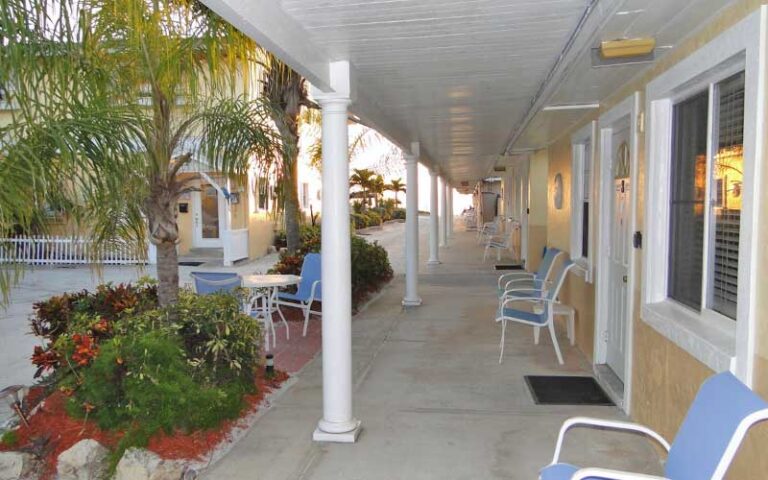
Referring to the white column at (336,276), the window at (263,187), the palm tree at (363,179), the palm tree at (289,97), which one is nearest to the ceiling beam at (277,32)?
the white column at (336,276)

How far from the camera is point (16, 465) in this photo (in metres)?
3.65

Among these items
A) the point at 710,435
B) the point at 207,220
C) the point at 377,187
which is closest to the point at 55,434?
the point at 710,435

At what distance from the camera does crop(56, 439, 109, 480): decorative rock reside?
3598 millimetres

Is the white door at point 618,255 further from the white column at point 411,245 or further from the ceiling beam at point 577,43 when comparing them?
the white column at point 411,245

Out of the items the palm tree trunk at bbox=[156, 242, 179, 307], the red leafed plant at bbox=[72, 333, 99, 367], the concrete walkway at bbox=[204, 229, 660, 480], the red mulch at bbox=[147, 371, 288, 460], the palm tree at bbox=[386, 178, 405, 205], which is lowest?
the concrete walkway at bbox=[204, 229, 660, 480]

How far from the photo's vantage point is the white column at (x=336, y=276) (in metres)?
4.03

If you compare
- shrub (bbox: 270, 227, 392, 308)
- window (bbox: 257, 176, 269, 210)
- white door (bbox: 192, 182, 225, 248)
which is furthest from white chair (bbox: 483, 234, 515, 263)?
window (bbox: 257, 176, 269, 210)

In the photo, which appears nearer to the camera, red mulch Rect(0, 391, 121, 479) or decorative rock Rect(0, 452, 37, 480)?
decorative rock Rect(0, 452, 37, 480)

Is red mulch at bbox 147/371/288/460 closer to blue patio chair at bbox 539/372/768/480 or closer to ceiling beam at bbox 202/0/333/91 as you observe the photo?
blue patio chair at bbox 539/372/768/480

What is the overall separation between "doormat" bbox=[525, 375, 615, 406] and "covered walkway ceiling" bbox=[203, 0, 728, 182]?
241 centimetres

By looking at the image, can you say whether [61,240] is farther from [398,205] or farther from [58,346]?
[398,205]

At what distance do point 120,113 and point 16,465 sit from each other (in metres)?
2.20

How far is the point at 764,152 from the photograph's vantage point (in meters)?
2.48

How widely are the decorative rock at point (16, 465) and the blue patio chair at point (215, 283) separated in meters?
2.40
